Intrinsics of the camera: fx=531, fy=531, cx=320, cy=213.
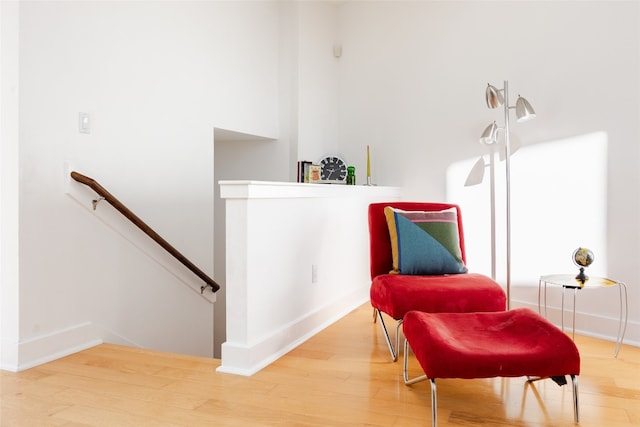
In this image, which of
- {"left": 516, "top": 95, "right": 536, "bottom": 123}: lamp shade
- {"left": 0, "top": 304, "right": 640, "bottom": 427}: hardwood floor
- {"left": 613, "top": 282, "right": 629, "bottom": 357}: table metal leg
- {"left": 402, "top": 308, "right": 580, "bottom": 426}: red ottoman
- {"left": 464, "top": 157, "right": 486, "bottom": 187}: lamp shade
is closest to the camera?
{"left": 402, "top": 308, "right": 580, "bottom": 426}: red ottoman

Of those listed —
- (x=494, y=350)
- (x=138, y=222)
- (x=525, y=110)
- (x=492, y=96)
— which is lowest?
(x=494, y=350)

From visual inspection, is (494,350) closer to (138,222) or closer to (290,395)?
(290,395)

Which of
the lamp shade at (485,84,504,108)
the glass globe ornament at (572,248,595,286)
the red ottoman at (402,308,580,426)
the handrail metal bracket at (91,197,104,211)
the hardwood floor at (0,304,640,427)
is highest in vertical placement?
the lamp shade at (485,84,504,108)

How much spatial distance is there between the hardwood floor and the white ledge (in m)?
0.92

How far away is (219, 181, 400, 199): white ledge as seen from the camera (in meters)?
2.76

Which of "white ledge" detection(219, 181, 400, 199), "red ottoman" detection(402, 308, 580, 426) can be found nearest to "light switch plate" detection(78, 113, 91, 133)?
"white ledge" detection(219, 181, 400, 199)

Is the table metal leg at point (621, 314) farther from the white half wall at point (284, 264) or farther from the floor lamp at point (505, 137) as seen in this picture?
the white half wall at point (284, 264)

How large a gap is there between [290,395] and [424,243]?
134cm

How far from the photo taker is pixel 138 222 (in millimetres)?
3326

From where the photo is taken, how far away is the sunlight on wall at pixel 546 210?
3.61 meters

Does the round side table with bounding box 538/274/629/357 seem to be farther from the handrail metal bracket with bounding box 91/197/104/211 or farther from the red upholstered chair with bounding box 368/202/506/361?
the handrail metal bracket with bounding box 91/197/104/211

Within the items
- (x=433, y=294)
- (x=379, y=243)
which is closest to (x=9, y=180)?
(x=379, y=243)

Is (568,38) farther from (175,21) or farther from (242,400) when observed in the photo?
(242,400)

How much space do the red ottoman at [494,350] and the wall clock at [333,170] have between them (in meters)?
2.73
